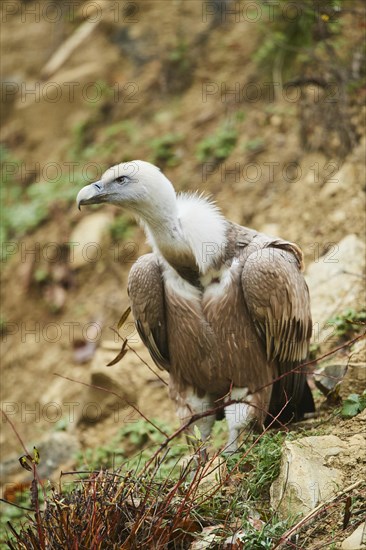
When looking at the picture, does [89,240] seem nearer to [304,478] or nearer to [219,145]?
[219,145]

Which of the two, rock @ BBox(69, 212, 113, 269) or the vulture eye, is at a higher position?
the vulture eye

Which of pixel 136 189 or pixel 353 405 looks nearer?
pixel 353 405

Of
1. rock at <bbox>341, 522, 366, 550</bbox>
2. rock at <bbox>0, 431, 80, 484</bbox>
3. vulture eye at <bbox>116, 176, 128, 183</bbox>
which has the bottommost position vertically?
rock at <bbox>0, 431, 80, 484</bbox>

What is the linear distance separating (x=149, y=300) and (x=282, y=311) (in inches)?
38.3

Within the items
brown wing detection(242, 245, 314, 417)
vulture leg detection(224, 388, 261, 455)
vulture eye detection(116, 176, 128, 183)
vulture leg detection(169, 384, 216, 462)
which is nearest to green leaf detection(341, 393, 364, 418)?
brown wing detection(242, 245, 314, 417)

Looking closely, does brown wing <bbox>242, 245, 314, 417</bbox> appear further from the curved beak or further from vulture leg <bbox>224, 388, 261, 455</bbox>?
the curved beak

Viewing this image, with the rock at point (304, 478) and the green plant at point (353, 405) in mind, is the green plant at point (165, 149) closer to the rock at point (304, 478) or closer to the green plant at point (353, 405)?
the green plant at point (353, 405)

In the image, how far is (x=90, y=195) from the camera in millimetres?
5266

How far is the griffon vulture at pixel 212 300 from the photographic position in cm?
536

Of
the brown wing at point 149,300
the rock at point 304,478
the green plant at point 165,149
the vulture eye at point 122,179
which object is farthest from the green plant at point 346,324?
the green plant at point 165,149

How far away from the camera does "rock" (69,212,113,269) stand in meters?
9.79

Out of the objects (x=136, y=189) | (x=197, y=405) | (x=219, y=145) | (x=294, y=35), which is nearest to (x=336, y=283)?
(x=197, y=405)

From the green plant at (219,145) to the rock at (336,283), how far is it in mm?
2734

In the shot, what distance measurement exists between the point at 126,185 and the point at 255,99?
5.20m
